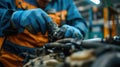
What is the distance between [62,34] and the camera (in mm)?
1632

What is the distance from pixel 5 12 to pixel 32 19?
28cm

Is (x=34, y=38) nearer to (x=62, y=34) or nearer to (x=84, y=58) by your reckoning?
(x=62, y=34)

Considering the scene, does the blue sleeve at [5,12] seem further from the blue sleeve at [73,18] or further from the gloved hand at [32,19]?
the blue sleeve at [73,18]

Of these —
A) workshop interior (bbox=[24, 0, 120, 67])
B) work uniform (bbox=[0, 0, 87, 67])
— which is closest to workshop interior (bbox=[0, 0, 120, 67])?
workshop interior (bbox=[24, 0, 120, 67])

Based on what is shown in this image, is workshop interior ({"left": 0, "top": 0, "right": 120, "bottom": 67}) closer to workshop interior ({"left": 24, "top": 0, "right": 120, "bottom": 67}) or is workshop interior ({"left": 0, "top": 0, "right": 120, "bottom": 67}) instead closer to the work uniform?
workshop interior ({"left": 24, "top": 0, "right": 120, "bottom": 67})

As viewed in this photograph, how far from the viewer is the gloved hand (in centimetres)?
164

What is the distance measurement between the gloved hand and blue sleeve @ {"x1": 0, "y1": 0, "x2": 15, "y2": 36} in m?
0.13

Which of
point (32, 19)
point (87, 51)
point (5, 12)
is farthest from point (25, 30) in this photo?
point (87, 51)

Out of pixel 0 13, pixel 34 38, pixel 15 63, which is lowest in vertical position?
pixel 15 63

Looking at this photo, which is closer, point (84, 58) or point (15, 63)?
point (84, 58)

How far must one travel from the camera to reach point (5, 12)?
187 cm

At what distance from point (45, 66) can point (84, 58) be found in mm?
353

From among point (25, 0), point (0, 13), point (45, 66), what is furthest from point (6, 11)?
point (45, 66)

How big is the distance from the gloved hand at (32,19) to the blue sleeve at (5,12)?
Answer: 0.43ft
